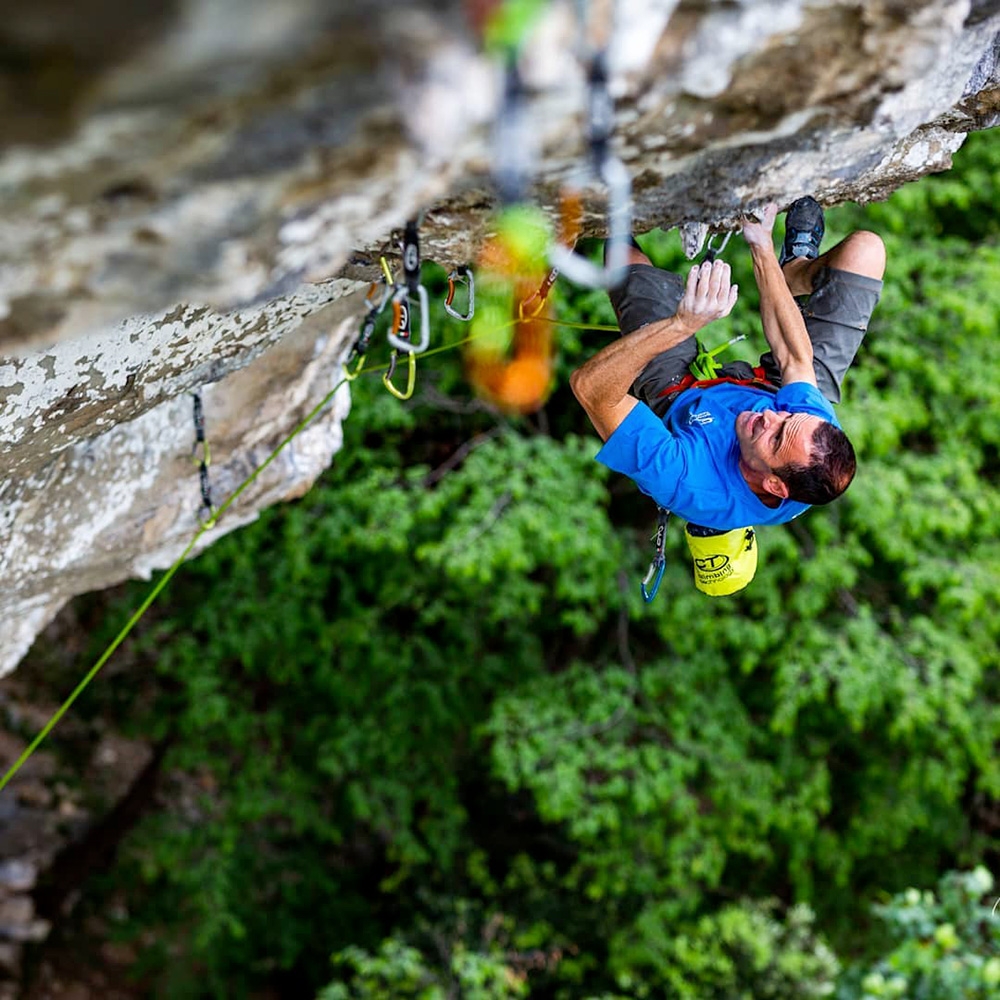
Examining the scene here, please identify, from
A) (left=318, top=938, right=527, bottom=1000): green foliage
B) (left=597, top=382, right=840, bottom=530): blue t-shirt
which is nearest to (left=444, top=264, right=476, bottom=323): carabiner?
(left=597, top=382, right=840, bottom=530): blue t-shirt

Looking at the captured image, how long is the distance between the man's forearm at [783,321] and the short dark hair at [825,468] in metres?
0.21

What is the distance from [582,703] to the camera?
5867 mm

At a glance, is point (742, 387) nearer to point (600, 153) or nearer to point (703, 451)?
point (703, 451)

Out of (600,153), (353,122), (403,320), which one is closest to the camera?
(353,122)

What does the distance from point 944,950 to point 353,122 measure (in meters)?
4.41

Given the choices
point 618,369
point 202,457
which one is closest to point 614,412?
point 618,369

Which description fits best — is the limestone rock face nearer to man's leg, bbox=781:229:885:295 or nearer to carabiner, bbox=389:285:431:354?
carabiner, bbox=389:285:431:354

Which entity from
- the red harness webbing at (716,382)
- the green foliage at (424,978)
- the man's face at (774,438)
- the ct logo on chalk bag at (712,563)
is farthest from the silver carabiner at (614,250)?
the green foliage at (424,978)

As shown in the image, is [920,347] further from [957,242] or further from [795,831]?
[795,831]

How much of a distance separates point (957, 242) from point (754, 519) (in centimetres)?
410

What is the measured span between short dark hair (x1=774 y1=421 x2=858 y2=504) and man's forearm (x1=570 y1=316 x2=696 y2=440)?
14.3 inches

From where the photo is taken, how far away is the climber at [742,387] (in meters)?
2.15

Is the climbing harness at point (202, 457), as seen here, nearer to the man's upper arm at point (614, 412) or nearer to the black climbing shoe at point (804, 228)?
the man's upper arm at point (614, 412)

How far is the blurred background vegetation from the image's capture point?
17.3 ft
